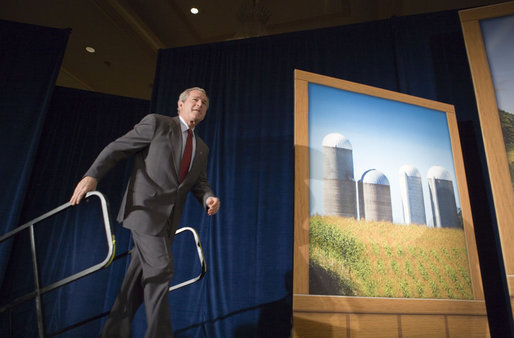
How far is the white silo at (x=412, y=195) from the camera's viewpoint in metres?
2.15

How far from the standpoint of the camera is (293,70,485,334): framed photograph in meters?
1.91

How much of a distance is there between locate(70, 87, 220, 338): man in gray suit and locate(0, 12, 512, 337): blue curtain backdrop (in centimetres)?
146

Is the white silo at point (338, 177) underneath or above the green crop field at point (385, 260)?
above

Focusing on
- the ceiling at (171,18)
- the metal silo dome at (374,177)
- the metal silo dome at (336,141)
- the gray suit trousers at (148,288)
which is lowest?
the gray suit trousers at (148,288)

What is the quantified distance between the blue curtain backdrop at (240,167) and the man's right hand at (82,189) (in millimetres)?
1819

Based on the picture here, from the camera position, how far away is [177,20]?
4.84 m

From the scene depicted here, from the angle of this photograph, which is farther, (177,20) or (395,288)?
(177,20)

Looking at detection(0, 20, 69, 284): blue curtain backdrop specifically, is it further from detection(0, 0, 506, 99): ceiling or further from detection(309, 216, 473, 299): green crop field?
detection(309, 216, 473, 299): green crop field

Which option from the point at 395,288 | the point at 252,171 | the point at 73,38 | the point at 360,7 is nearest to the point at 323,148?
the point at 395,288

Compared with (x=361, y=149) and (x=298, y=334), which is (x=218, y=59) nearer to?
(x=361, y=149)

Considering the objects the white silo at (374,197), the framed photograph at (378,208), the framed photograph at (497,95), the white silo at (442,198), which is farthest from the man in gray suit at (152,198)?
the framed photograph at (497,95)

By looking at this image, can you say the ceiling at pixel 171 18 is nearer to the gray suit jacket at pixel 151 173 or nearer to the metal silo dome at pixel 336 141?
the metal silo dome at pixel 336 141

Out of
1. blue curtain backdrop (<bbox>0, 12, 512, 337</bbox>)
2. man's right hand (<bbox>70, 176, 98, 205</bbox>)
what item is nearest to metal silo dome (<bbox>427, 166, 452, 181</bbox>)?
blue curtain backdrop (<bbox>0, 12, 512, 337</bbox>)

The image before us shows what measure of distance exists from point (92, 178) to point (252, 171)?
196 cm
